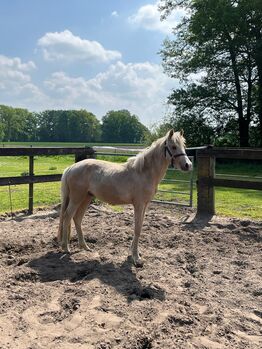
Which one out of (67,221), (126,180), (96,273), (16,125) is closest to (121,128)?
(16,125)

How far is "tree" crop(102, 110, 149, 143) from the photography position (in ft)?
302

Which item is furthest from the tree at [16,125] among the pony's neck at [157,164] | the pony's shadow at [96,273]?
the pony's shadow at [96,273]

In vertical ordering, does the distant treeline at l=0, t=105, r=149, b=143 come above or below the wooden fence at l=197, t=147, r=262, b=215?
above

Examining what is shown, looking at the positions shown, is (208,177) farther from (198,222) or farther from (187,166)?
(187,166)

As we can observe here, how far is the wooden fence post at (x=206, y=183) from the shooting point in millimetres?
7809

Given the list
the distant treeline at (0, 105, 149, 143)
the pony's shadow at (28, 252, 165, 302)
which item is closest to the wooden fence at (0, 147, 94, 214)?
the pony's shadow at (28, 252, 165, 302)

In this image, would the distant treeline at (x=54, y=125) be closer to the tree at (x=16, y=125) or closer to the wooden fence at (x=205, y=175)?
the tree at (x=16, y=125)

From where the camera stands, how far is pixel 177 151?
5227 millimetres

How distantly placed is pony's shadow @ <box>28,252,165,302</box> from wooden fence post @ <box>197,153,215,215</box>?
3161 mm

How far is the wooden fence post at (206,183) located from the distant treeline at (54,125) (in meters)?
89.9

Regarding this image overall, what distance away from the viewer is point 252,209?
9.03 metres

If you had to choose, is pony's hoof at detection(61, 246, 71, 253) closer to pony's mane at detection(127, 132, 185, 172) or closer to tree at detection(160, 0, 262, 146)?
pony's mane at detection(127, 132, 185, 172)

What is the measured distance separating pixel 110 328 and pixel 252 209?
6.64 metres

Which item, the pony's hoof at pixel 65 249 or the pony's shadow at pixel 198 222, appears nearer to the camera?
the pony's hoof at pixel 65 249
